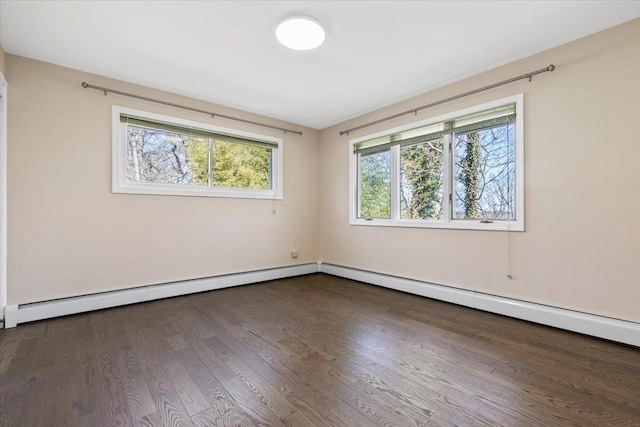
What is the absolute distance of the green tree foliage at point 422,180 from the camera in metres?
3.37

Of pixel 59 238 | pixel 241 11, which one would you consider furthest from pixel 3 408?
pixel 241 11

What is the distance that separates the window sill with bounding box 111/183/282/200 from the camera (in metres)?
3.09

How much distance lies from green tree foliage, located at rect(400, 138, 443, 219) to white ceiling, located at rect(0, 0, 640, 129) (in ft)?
2.41

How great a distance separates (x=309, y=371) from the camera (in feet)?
5.78

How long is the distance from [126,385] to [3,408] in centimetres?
51

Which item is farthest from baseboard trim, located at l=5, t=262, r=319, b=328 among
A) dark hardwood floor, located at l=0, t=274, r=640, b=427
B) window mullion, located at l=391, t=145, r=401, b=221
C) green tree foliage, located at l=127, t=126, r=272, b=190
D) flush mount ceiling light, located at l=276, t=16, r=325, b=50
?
flush mount ceiling light, located at l=276, t=16, r=325, b=50

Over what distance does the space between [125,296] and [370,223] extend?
3064 millimetres

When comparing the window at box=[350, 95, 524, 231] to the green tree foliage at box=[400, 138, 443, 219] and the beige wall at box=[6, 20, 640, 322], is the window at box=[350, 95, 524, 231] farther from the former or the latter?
the beige wall at box=[6, 20, 640, 322]

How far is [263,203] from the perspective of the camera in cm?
418

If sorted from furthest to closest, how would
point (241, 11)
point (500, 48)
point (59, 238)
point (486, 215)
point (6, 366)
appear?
point (486, 215)
point (59, 238)
point (500, 48)
point (241, 11)
point (6, 366)

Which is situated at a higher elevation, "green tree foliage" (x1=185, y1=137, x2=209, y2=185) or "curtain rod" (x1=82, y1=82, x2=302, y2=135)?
"curtain rod" (x1=82, y1=82, x2=302, y2=135)

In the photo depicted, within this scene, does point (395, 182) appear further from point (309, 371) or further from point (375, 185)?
point (309, 371)

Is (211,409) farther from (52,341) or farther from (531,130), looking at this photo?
(531,130)

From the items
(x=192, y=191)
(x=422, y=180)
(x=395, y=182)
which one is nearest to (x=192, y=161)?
(x=192, y=191)
